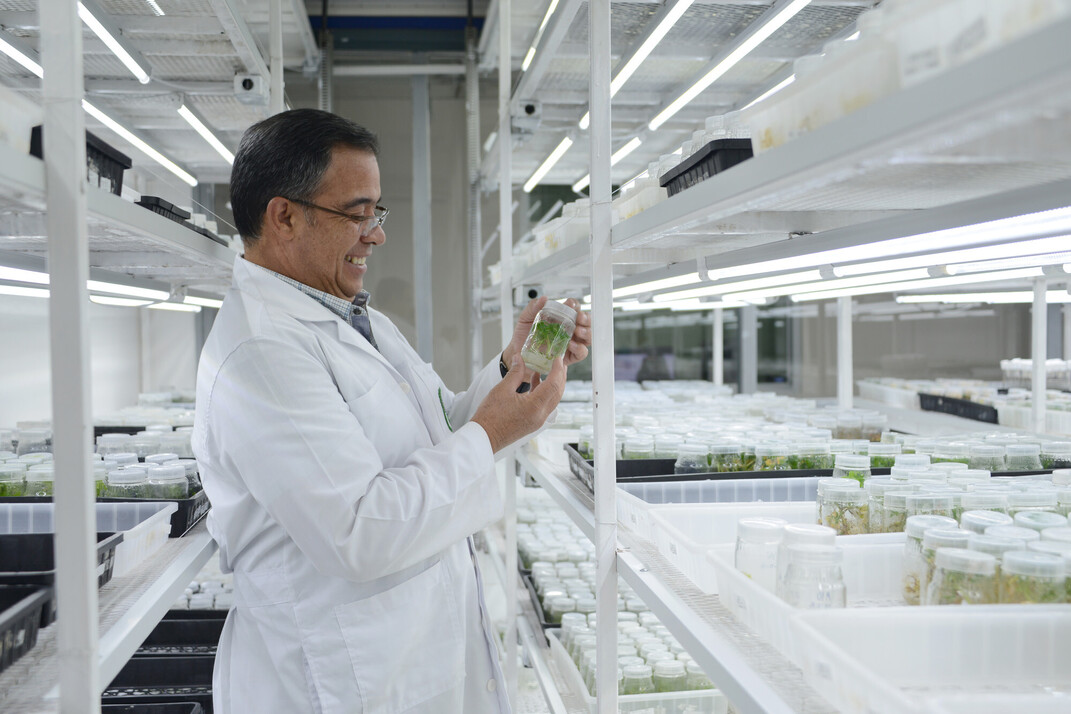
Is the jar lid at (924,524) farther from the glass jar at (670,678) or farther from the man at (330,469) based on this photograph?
the glass jar at (670,678)

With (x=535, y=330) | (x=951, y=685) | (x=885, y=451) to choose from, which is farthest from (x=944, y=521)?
(x=885, y=451)

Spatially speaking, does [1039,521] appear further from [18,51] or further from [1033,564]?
[18,51]

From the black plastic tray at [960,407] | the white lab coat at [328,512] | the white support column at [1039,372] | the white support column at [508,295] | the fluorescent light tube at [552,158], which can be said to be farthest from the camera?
the fluorescent light tube at [552,158]

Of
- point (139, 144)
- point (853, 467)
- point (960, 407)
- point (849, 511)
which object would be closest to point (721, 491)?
point (853, 467)

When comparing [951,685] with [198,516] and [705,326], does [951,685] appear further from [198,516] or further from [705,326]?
[705,326]

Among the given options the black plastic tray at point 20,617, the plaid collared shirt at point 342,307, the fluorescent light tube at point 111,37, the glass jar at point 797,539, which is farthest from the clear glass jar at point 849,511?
the fluorescent light tube at point 111,37

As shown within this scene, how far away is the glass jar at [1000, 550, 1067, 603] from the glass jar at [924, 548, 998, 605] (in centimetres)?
1

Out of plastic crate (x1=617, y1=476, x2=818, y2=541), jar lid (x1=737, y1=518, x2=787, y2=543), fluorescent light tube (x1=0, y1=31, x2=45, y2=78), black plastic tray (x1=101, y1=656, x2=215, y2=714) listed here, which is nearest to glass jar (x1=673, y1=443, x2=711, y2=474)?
plastic crate (x1=617, y1=476, x2=818, y2=541)

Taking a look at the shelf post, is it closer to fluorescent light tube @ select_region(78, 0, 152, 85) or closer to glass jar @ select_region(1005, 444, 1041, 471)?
fluorescent light tube @ select_region(78, 0, 152, 85)

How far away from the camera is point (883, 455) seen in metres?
1.96

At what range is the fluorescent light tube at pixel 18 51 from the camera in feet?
6.76

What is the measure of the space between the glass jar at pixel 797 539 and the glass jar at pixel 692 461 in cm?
85

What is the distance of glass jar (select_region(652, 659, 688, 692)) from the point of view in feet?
6.03

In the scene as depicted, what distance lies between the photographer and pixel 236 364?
1.30m
